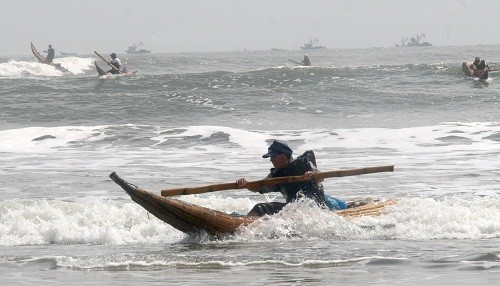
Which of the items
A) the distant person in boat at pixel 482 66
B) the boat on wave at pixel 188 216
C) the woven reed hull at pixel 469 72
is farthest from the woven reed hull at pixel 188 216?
the distant person in boat at pixel 482 66

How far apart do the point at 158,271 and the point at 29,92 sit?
89.6 feet

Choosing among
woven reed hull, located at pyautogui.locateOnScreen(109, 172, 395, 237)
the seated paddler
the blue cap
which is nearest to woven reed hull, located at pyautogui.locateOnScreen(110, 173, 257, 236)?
woven reed hull, located at pyautogui.locateOnScreen(109, 172, 395, 237)

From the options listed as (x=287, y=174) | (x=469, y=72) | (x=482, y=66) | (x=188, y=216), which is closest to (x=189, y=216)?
(x=188, y=216)

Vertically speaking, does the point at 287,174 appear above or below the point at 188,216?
above

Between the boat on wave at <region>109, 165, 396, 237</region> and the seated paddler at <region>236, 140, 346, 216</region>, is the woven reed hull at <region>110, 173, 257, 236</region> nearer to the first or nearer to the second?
the boat on wave at <region>109, 165, 396, 237</region>

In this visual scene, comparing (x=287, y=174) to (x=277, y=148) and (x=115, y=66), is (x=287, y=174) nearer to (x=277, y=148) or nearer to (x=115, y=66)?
(x=277, y=148)

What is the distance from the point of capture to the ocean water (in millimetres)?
8656

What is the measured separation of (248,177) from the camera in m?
15.9

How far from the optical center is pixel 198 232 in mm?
10445

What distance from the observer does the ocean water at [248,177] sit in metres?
8.66

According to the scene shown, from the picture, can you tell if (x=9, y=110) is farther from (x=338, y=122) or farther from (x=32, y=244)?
(x=32, y=244)

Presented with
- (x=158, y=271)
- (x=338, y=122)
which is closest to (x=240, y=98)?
(x=338, y=122)

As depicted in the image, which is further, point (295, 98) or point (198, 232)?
point (295, 98)

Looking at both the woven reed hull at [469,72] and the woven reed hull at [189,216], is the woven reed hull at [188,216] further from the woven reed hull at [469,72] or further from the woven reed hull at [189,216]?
the woven reed hull at [469,72]
